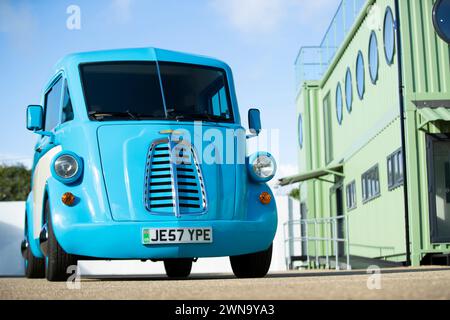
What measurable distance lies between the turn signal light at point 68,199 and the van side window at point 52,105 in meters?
1.64

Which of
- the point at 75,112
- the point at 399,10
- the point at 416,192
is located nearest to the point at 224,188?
the point at 75,112

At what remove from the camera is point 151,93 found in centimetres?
929

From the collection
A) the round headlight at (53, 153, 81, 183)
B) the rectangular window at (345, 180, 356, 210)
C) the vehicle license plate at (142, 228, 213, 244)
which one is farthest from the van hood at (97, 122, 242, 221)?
the rectangular window at (345, 180, 356, 210)

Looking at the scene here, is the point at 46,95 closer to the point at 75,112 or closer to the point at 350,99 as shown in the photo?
the point at 75,112

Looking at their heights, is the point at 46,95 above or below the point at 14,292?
above

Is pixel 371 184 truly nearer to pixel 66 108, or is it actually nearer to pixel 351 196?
pixel 351 196

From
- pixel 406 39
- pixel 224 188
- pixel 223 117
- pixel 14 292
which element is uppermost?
pixel 406 39

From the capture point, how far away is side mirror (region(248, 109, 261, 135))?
10.0 m

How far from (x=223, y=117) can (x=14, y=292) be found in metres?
3.85

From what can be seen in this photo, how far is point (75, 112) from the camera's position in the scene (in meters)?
9.13

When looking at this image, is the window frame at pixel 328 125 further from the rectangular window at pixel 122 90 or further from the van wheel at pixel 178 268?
the rectangular window at pixel 122 90

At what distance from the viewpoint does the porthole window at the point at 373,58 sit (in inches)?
742

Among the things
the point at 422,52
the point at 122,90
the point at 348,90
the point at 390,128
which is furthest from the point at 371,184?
the point at 122,90

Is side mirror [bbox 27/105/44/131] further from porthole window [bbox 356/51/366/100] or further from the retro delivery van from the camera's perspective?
porthole window [bbox 356/51/366/100]
